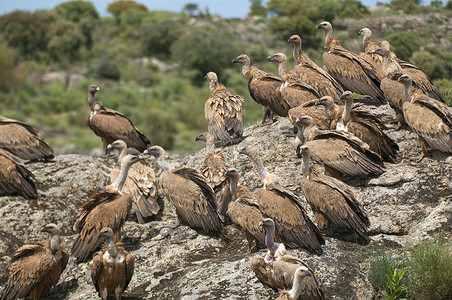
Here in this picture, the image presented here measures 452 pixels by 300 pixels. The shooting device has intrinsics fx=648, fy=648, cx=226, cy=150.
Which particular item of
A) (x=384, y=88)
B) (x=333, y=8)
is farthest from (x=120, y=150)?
(x=333, y=8)

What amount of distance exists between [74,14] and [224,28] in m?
23.9

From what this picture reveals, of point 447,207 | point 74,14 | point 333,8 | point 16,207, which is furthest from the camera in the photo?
point 74,14

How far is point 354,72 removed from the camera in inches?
549

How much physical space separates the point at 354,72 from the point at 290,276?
7.05 metres

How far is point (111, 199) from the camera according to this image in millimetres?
11148

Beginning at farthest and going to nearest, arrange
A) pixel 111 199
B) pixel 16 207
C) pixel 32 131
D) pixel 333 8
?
1. pixel 333 8
2. pixel 32 131
3. pixel 16 207
4. pixel 111 199

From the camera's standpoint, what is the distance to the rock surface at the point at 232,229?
29.3ft

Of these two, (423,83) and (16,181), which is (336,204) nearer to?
(423,83)

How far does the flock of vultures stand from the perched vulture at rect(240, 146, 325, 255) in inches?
0.6

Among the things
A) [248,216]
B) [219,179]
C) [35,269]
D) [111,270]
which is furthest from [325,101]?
[35,269]

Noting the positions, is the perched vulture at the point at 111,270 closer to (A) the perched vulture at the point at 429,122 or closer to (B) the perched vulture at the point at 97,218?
(B) the perched vulture at the point at 97,218

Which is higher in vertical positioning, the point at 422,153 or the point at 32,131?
the point at 422,153

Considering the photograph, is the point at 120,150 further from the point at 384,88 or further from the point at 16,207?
the point at 384,88

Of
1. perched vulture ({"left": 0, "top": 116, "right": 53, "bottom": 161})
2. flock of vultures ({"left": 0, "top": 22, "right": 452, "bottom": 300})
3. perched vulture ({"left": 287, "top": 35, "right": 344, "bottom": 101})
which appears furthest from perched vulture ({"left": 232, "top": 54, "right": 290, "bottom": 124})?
perched vulture ({"left": 0, "top": 116, "right": 53, "bottom": 161})
